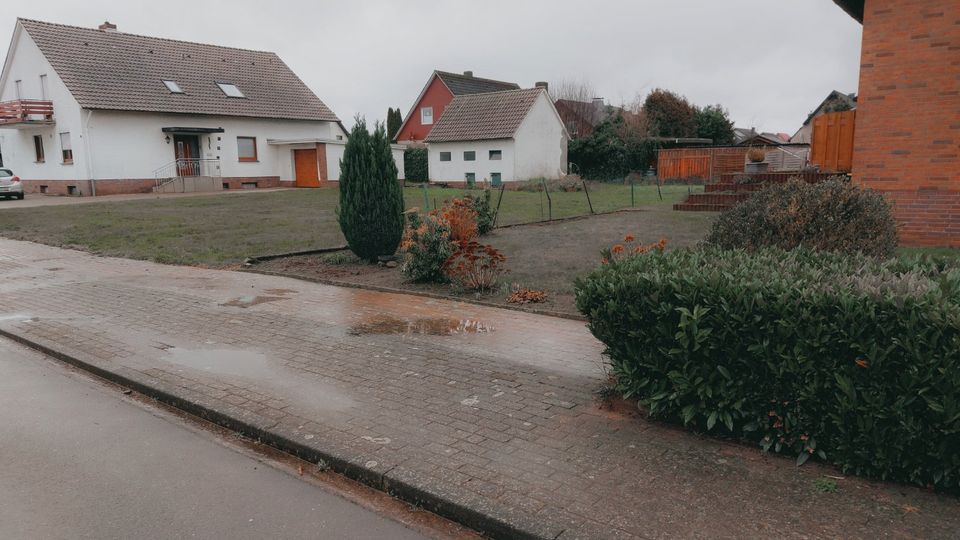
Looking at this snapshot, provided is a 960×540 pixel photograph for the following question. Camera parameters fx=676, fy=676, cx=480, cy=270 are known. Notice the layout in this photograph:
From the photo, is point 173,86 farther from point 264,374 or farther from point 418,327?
point 264,374

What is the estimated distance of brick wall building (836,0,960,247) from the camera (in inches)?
396

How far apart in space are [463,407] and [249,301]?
495 centimetres

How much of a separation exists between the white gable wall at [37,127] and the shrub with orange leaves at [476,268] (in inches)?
1075

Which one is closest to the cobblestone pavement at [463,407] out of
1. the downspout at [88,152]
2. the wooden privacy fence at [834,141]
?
the wooden privacy fence at [834,141]

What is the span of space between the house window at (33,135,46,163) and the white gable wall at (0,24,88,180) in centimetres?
21

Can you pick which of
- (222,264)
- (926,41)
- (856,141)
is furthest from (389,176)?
(926,41)

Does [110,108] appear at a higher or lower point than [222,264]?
higher

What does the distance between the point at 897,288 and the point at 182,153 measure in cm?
3504

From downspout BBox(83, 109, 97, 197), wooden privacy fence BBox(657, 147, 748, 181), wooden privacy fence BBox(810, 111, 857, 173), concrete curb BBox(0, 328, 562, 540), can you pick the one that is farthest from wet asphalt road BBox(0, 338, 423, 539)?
wooden privacy fence BBox(657, 147, 748, 181)

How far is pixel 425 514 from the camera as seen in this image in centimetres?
367

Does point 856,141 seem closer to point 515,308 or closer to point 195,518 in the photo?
point 515,308

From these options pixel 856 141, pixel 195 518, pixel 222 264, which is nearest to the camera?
pixel 195 518

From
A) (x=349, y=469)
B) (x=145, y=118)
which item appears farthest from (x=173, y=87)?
(x=349, y=469)

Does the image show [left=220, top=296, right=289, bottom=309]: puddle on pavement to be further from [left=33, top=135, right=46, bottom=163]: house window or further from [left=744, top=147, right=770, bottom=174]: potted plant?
[left=33, top=135, right=46, bottom=163]: house window
